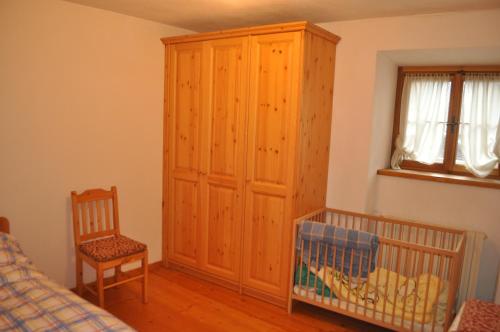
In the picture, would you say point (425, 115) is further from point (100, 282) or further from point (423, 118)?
point (100, 282)

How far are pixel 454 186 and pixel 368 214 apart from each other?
75cm

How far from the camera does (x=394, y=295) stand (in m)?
2.74

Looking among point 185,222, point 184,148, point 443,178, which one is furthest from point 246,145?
point 443,178

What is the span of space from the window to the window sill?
15cm

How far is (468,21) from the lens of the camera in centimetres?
286

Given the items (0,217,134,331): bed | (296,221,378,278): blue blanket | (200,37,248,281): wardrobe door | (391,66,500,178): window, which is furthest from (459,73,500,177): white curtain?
(0,217,134,331): bed

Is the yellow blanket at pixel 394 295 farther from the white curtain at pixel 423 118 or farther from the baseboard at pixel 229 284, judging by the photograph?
the white curtain at pixel 423 118

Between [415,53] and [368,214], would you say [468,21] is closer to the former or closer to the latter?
[415,53]

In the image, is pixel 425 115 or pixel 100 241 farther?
pixel 425 115

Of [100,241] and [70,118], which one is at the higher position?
[70,118]

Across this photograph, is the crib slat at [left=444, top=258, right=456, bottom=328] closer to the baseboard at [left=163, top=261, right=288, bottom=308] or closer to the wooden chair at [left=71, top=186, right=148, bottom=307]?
the baseboard at [left=163, top=261, right=288, bottom=308]

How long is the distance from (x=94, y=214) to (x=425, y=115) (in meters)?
3.16

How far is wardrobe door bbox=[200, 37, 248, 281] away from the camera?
329 cm

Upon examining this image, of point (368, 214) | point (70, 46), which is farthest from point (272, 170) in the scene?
point (70, 46)
